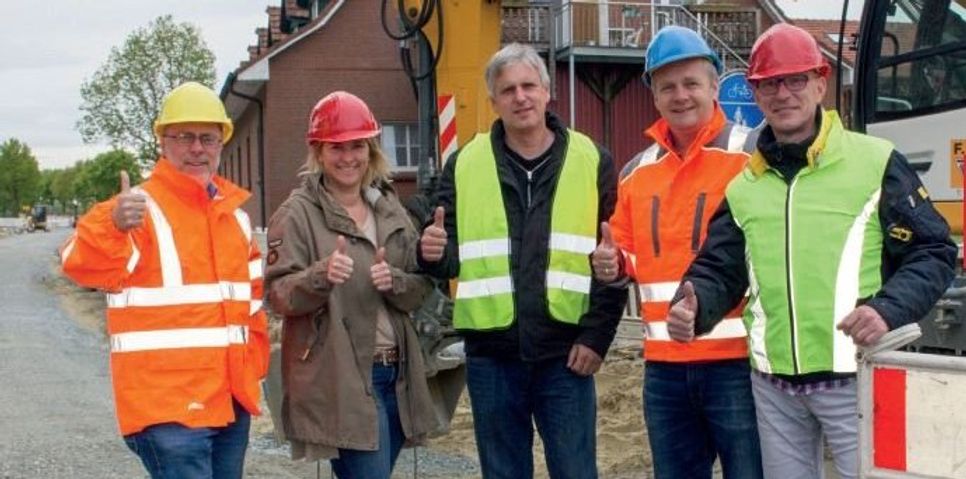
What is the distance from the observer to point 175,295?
4285mm

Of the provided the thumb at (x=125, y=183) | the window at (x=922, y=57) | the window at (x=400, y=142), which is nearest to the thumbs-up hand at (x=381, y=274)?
the thumb at (x=125, y=183)

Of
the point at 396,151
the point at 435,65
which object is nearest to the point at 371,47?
the point at 396,151

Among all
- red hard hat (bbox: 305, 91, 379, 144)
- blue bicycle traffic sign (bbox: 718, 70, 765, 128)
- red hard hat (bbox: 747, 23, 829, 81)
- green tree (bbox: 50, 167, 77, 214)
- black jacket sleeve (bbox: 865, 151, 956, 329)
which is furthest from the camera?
green tree (bbox: 50, 167, 77, 214)

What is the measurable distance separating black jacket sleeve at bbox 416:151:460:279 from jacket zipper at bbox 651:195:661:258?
790 millimetres

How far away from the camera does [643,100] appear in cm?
2811

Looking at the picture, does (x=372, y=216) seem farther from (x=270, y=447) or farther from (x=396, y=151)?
(x=396, y=151)

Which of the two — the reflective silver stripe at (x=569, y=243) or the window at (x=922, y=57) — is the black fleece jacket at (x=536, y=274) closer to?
the reflective silver stripe at (x=569, y=243)

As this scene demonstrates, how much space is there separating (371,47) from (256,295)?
76.7ft

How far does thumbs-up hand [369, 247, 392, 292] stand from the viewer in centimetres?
459

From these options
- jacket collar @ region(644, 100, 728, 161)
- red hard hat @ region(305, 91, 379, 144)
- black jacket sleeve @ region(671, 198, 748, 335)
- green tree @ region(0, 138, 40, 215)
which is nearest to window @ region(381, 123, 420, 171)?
red hard hat @ region(305, 91, 379, 144)

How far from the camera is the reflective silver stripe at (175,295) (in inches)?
167

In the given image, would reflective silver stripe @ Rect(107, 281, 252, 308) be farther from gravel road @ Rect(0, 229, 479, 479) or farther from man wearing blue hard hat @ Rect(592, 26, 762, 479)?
gravel road @ Rect(0, 229, 479, 479)

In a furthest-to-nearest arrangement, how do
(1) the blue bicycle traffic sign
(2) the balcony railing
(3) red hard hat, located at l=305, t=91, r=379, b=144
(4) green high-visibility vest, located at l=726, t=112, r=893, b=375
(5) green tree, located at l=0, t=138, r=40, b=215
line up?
(5) green tree, located at l=0, t=138, r=40, b=215 → (2) the balcony railing → (1) the blue bicycle traffic sign → (3) red hard hat, located at l=305, t=91, r=379, b=144 → (4) green high-visibility vest, located at l=726, t=112, r=893, b=375

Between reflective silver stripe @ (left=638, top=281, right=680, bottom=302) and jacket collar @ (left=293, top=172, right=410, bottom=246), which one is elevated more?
jacket collar @ (left=293, top=172, right=410, bottom=246)
